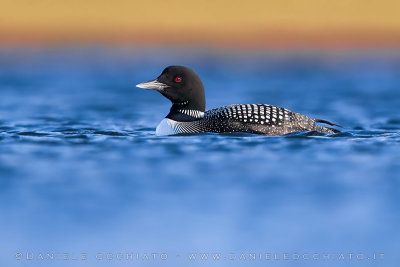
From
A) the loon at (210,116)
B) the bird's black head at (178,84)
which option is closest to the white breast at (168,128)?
the loon at (210,116)

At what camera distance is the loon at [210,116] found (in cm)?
695

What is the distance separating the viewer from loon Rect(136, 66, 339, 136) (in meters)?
6.95

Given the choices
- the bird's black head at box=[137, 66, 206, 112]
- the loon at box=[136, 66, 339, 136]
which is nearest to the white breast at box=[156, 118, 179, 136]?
the loon at box=[136, 66, 339, 136]

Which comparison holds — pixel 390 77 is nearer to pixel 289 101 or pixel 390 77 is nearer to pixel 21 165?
pixel 289 101

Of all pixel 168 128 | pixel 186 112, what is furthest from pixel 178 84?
pixel 168 128

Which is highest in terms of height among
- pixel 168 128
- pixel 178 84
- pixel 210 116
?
pixel 178 84

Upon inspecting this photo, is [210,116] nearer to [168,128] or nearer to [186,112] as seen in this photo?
[186,112]

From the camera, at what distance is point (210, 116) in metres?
7.12

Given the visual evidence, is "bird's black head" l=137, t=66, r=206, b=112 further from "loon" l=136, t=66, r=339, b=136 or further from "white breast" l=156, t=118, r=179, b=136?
"white breast" l=156, t=118, r=179, b=136

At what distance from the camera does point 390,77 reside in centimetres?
1747

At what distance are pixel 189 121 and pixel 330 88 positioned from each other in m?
8.17

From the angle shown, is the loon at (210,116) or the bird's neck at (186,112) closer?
the loon at (210,116)

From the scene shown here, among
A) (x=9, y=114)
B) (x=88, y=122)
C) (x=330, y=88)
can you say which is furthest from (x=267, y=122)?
(x=330, y=88)

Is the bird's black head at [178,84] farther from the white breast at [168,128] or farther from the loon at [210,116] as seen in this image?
the white breast at [168,128]
